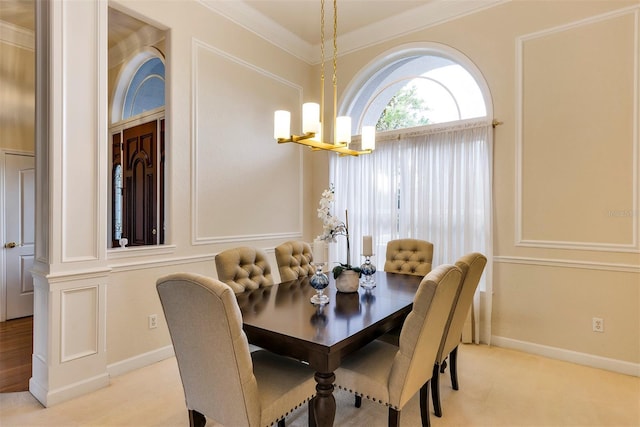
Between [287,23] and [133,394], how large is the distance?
3.93m

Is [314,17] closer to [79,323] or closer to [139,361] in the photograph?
[79,323]

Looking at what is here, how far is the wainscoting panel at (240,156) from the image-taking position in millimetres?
3389

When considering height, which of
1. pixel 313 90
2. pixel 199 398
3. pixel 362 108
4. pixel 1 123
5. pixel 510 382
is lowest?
pixel 510 382

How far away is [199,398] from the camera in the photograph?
1.61 metres

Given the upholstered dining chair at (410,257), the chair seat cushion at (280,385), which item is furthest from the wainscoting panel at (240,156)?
the chair seat cushion at (280,385)

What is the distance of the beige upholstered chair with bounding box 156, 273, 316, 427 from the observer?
4.55 feet

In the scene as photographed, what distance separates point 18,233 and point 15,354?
175cm

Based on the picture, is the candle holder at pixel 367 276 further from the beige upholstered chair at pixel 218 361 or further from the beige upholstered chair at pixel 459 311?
the beige upholstered chair at pixel 218 361

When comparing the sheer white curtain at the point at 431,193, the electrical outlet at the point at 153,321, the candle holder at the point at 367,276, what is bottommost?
the electrical outlet at the point at 153,321

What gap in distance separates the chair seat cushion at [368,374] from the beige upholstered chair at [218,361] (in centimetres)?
25

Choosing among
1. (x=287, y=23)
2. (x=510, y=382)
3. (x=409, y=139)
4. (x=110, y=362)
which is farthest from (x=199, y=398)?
(x=287, y=23)

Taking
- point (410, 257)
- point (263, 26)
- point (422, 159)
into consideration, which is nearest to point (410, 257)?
point (410, 257)

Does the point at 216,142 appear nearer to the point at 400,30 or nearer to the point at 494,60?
the point at 400,30

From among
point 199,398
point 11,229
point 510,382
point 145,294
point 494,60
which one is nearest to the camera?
point 199,398
